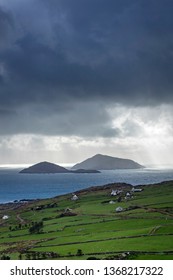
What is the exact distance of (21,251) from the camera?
40625 millimetres

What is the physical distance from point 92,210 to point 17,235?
2043 cm

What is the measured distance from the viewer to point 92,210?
73.1 meters

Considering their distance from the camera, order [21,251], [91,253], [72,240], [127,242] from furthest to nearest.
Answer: [72,240] → [21,251] → [127,242] → [91,253]

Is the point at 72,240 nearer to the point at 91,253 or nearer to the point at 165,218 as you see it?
the point at 91,253

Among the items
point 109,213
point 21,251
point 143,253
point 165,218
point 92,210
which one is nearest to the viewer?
point 143,253

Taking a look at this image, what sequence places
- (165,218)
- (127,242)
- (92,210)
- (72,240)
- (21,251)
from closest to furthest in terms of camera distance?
1. (127,242)
2. (21,251)
3. (72,240)
4. (165,218)
5. (92,210)
